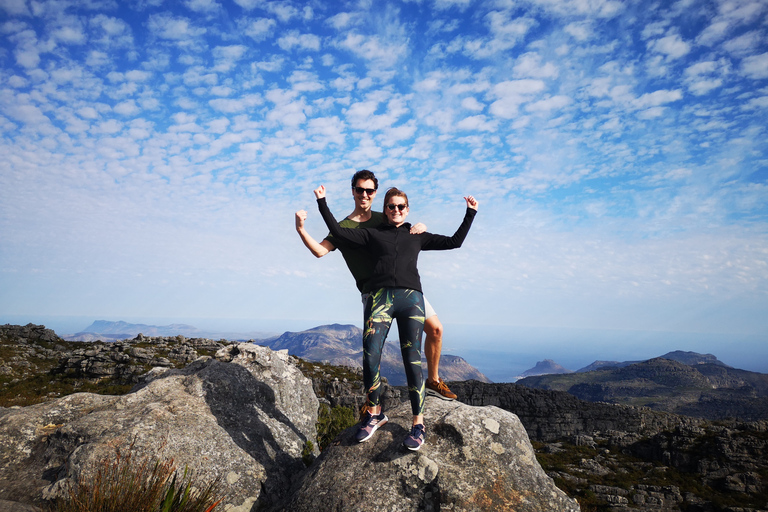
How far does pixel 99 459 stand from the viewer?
6.83 metres

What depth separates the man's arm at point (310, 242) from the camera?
23.9 ft

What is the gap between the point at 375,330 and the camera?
728cm

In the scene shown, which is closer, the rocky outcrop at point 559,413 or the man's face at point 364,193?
the man's face at point 364,193

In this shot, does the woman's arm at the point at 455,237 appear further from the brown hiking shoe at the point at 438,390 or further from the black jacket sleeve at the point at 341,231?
the brown hiking shoe at the point at 438,390

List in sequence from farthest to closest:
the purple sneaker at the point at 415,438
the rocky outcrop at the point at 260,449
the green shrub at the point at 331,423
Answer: the green shrub at the point at 331,423, the purple sneaker at the point at 415,438, the rocky outcrop at the point at 260,449

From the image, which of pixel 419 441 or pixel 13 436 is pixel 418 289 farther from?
pixel 13 436

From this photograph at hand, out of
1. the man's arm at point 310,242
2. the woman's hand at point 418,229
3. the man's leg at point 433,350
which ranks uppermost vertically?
the woman's hand at point 418,229

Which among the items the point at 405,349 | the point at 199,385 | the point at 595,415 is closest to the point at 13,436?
the point at 199,385

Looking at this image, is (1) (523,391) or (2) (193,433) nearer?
(2) (193,433)

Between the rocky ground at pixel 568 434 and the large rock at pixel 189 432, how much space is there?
60.2ft

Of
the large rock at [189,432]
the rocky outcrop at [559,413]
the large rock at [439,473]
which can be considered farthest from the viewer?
the rocky outcrop at [559,413]

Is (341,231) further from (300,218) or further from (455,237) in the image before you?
(455,237)

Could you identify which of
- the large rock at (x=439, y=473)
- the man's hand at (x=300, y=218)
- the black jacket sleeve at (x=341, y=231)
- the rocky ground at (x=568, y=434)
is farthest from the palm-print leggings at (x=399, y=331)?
the rocky ground at (x=568, y=434)

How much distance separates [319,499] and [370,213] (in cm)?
539
